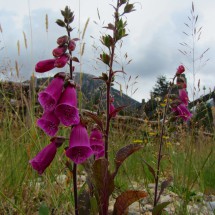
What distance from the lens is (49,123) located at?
149cm

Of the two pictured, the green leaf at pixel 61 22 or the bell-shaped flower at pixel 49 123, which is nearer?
the bell-shaped flower at pixel 49 123

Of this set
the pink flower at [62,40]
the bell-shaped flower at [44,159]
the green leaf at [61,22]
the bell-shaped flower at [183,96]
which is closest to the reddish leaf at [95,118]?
the bell-shaped flower at [44,159]

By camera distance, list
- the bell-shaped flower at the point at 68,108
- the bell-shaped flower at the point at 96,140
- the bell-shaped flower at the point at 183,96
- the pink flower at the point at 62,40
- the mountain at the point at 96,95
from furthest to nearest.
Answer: the mountain at the point at 96,95 < the bell-shaped flower at the point at 183,96 < the bell-shaped flower at the point at 96,140 < the pink flower at the point at 62,40 < the bell-shaped flower at the point at 68,108

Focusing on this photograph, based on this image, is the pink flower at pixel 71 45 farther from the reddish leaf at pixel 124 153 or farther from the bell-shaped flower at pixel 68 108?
the reddish leaf at pixel 124 153

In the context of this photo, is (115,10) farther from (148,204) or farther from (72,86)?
(148,204)

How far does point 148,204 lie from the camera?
2.64 meters

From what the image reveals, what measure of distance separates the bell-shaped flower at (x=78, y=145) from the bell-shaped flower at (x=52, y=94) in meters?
0.14

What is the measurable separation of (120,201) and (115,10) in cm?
91

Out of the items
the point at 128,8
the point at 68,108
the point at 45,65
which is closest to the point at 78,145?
the point at 68,108

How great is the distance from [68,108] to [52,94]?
0.09 meters

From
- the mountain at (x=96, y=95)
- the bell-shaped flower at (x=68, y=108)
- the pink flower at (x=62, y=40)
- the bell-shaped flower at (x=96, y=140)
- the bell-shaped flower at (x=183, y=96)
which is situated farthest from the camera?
the mountain at (x=96, y=95)

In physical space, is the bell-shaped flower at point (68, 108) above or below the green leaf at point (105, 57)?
below

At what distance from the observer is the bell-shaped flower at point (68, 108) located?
1373 millimetres

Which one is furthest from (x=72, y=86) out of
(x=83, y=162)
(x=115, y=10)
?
(x=115, y=10)
